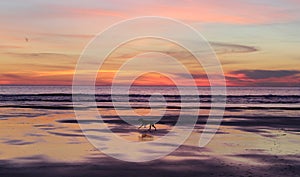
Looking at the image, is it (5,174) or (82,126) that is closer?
(5,174)

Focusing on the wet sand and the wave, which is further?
the wave

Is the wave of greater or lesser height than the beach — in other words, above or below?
above

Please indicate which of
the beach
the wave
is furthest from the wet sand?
the wave

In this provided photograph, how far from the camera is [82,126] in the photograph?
27906 mm

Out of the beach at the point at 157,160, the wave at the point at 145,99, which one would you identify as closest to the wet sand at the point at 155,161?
the beach at the point at 157,160

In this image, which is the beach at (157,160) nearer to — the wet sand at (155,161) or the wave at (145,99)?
the wet sand at (155,161)

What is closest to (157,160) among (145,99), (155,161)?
(155,161)

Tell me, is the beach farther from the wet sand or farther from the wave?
the wave

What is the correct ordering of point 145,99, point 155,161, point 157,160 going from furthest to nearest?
point 145,99, point 157,160, point 155,161

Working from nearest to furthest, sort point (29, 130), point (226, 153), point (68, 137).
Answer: point (226, 153) → point (68, 137) → point (29, 130)

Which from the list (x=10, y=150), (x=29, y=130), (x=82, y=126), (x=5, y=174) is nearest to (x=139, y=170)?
(x=5, y=174)

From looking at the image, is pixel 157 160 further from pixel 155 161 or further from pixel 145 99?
pixel 145 99

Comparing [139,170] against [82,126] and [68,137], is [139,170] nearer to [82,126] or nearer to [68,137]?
[68,137]

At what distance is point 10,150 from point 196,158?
24.8 feet
